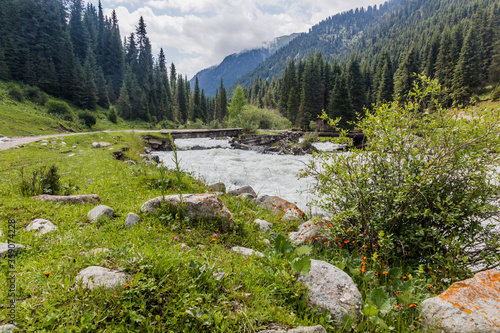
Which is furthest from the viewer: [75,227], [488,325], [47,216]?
[47,216]

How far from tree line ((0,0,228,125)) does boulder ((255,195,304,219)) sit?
2037 inches

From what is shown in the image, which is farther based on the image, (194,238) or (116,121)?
(116,121)

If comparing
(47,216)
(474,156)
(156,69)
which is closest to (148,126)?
(156,69)

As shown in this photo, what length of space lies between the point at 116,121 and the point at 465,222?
52.9 m

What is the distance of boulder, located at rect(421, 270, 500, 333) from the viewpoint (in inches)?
81.6

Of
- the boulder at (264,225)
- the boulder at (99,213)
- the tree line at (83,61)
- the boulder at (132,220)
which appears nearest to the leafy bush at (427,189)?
the boulder at (264,225)

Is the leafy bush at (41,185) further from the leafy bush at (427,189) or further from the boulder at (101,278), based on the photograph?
the leafy bush at (427,189)

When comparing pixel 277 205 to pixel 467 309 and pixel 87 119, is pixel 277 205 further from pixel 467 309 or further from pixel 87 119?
pixel 87 119

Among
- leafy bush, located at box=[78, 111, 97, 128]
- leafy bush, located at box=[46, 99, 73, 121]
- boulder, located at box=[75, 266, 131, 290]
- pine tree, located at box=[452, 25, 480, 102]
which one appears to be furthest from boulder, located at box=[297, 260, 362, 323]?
pine tree, located at box=[452, 25, 480, 102]

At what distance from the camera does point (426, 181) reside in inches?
132

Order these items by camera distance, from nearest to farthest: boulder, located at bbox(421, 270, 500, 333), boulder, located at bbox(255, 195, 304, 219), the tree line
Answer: boulder, located at bbox(421, 270, 500, 333)
boulder, located at bbox(255, 195, 304, 219)
the tree line

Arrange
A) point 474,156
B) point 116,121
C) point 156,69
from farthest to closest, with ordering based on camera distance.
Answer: point 156,69, point 116,121, point 474,156

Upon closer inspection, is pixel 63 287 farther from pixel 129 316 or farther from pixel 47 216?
pixel 47 216

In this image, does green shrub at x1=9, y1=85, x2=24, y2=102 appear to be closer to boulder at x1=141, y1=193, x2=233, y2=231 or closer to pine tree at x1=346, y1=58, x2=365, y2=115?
boulder at x1=141, y1=193, x2=233, y2=231
